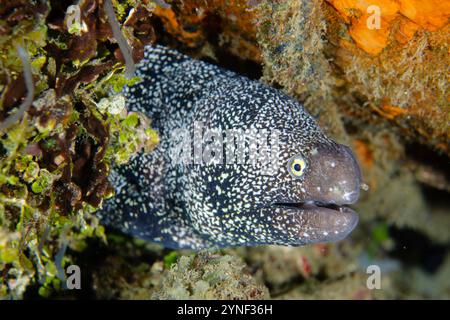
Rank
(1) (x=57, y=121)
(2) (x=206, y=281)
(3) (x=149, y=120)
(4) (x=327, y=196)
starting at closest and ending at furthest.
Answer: (1) (x=57, y=121) → (4) (x=327, y=196) → (2) (x=206, y=281) → (3) (x=149, y=120)

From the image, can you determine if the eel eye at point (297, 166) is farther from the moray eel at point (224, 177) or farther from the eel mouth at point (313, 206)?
the eel mouth at point (313, 206)

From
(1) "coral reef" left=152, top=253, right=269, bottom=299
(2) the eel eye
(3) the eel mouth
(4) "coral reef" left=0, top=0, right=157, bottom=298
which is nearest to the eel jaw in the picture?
(3) the eel mouth

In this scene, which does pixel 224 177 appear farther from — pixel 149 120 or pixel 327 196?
pixel 149 120

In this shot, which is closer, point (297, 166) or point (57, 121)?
point (57, 121)

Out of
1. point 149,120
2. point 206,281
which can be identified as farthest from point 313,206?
point 149,120

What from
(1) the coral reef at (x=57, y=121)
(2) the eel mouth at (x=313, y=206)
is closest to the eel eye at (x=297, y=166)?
(2) the eel mouth at (x=313, y=206)

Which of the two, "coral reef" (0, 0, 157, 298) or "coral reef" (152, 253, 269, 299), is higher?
"coral reef" (0, 0, 157, 298)

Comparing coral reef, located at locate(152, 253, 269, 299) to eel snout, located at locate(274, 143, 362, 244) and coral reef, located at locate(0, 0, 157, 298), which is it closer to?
eel snout, located at locate(274, 143, 362, 244)
